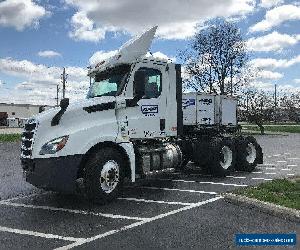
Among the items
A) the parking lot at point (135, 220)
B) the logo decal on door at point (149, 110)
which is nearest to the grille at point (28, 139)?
the parking lot at point (135, 220)

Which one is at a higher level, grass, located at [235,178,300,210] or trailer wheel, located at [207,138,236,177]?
trailer wheel, located at [207,138,236,177]

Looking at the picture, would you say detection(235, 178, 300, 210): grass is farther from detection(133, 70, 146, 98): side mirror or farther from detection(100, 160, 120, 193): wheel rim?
detection(133, 70, 146, 98): side mirror

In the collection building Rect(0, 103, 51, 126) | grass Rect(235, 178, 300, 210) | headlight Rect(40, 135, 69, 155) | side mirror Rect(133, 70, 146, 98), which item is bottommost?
grass Rect(235, 178, 300, 210)

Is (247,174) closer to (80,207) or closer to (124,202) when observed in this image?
(124,202)

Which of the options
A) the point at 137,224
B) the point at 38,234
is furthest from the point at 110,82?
the point at 38,234

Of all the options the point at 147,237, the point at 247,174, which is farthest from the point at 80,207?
the point at 247,174

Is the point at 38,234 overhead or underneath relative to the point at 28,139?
underneath

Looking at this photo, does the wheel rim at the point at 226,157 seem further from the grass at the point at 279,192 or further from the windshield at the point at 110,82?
the windshield at the point at 110,82

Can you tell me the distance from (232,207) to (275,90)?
114 m

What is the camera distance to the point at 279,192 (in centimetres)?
922

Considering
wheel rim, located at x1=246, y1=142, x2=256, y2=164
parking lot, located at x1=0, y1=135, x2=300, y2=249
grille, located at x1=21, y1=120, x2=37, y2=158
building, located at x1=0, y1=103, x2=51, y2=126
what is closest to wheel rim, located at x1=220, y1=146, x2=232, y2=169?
wheel rim, located at x1=246, y1=142, x2=256, y2=164

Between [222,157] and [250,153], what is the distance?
183 cm

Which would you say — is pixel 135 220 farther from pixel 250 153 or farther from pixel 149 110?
pixel 250 153

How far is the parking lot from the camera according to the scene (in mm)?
6160
